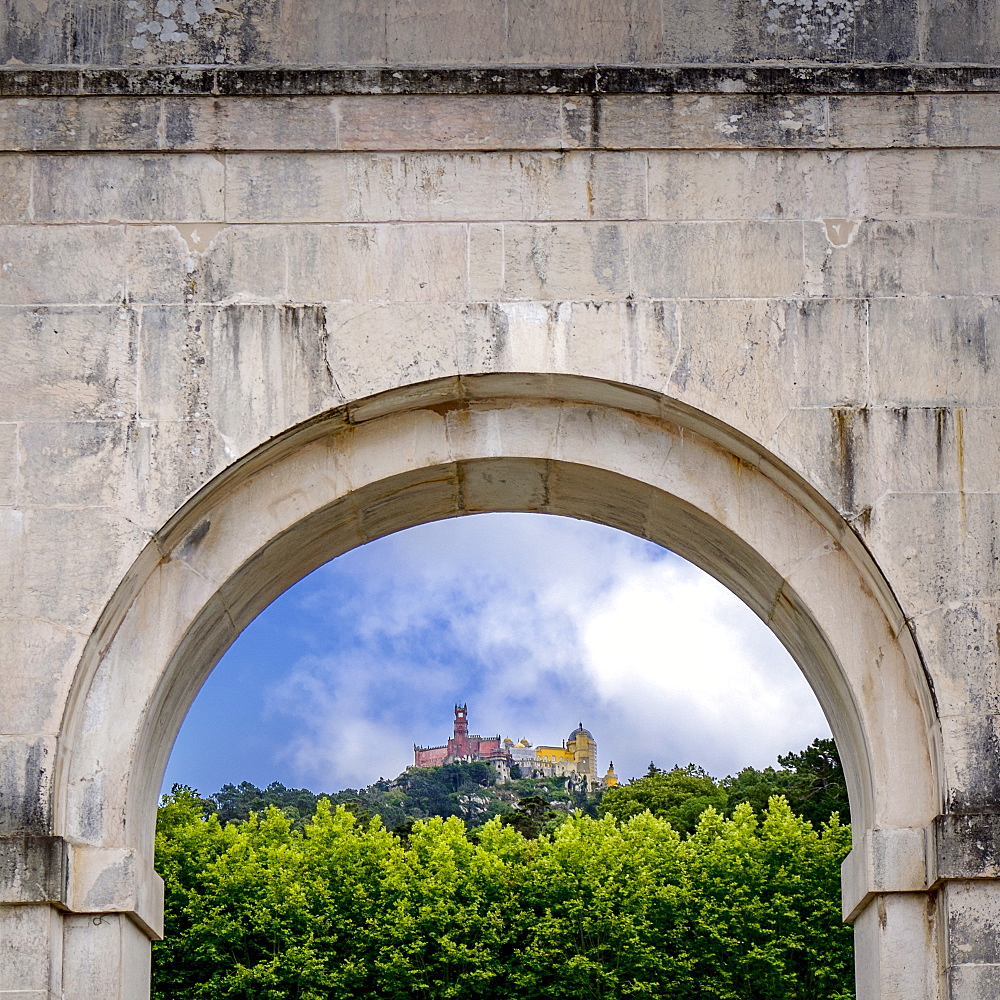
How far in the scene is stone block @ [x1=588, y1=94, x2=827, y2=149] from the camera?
34.2 feet

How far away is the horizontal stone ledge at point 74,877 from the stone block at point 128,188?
4203 millimetres

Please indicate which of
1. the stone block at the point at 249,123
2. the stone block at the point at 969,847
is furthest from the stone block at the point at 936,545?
the stone block at the point at 249,123

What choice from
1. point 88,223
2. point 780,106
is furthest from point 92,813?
point 780,106

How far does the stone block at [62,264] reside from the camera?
33.6 ft

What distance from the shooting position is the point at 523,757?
440 feet

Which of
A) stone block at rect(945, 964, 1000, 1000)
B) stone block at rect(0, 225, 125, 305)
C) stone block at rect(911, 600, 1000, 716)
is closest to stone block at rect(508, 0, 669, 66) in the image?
stone block at rect(0, 225, 125, 305)

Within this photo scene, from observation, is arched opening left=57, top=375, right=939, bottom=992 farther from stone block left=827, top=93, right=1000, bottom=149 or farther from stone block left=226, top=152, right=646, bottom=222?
stone block left=827, top=93, right=1000, bottom=149

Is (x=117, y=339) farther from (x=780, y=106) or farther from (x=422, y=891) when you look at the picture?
(x=422, y=891)

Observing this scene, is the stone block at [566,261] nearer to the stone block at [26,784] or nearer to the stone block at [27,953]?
the stone block at [26,784]

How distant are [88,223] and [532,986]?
33746 millimetres

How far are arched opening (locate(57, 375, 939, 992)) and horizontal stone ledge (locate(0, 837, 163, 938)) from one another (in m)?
0.05

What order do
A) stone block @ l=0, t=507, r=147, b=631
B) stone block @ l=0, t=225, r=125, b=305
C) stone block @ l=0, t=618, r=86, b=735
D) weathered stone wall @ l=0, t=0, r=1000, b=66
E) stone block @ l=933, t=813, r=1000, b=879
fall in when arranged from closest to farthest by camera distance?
1. stone block @ l=933, t=813, r=1000, b=879
2. stone block @ l=0, t=618, r=86, b=735
3. stone block @ l=0, t=507, r=147, b=631
4. stone block @ l=0, t=225, r=125, b=305
5. weathered stone wall @ l=0, t=0, r=1000, b=66

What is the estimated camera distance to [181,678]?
1070cm

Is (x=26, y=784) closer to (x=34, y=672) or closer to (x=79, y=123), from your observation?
(x=34, y=672)
